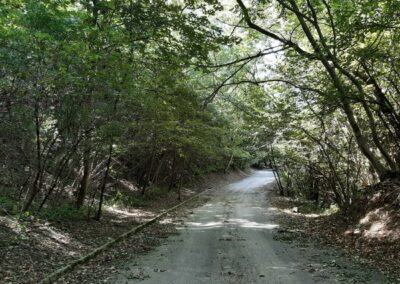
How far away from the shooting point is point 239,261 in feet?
28.0

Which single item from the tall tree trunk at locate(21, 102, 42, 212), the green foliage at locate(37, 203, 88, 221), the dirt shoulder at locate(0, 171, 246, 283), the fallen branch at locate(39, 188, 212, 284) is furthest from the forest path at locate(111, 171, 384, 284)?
the tall tree trunk at locate(21, 102, 42, 212)

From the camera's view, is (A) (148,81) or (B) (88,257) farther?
(A) (148,81)

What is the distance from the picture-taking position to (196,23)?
9516mm

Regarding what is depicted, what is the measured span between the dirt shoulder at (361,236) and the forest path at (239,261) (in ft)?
1.31

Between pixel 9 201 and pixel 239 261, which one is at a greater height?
pixel 9 201

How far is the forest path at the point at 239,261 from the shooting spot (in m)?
7.17

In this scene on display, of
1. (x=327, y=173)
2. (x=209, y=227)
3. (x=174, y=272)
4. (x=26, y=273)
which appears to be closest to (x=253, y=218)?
(x=209, y=227)

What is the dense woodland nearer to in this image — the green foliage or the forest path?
the green foliage

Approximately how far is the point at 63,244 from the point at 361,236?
746cm

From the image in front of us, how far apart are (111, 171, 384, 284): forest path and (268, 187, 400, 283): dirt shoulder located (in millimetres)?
398

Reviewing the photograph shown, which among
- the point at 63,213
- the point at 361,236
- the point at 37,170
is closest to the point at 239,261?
the point at 361,236

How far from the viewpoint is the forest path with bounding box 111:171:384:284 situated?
717 centimetres

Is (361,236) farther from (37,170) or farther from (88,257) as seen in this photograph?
(37,170)

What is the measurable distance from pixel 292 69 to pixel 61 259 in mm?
8463
